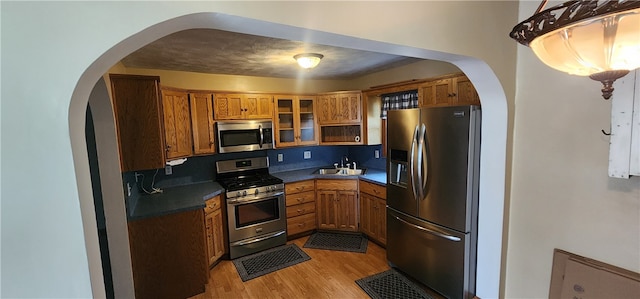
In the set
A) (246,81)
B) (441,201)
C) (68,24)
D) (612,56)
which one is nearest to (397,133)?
(441,201)

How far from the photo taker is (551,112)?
172 centimetres

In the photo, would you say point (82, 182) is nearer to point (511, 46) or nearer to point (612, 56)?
point (612, 56)

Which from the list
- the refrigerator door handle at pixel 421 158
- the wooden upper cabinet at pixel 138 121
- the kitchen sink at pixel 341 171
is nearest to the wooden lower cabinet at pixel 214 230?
the wooden upper cabinet at pixel 138 121

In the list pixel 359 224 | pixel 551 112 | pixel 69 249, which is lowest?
pixel 359 224

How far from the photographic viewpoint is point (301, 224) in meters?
3.84

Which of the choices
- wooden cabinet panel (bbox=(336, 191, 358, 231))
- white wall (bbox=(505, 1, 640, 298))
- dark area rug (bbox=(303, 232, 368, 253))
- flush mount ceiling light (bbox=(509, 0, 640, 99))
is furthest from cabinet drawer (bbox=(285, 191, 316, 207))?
flush mount ceiling light (bbox=(509, 0, 640, 99))

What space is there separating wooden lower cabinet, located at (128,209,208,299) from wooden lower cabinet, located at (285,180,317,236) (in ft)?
4.23

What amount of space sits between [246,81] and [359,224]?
A: 8.39 ft

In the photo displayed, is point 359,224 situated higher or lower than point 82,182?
lower

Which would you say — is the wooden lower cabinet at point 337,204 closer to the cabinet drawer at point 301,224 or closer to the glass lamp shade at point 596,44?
the cabinet drawer at point 301,224

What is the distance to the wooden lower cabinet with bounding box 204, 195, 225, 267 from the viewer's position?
9.73 feet

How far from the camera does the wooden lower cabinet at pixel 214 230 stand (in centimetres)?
297

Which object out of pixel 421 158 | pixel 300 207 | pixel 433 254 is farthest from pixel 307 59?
pixel 433 254

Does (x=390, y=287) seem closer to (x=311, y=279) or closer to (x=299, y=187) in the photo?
(x=311, y=279)
